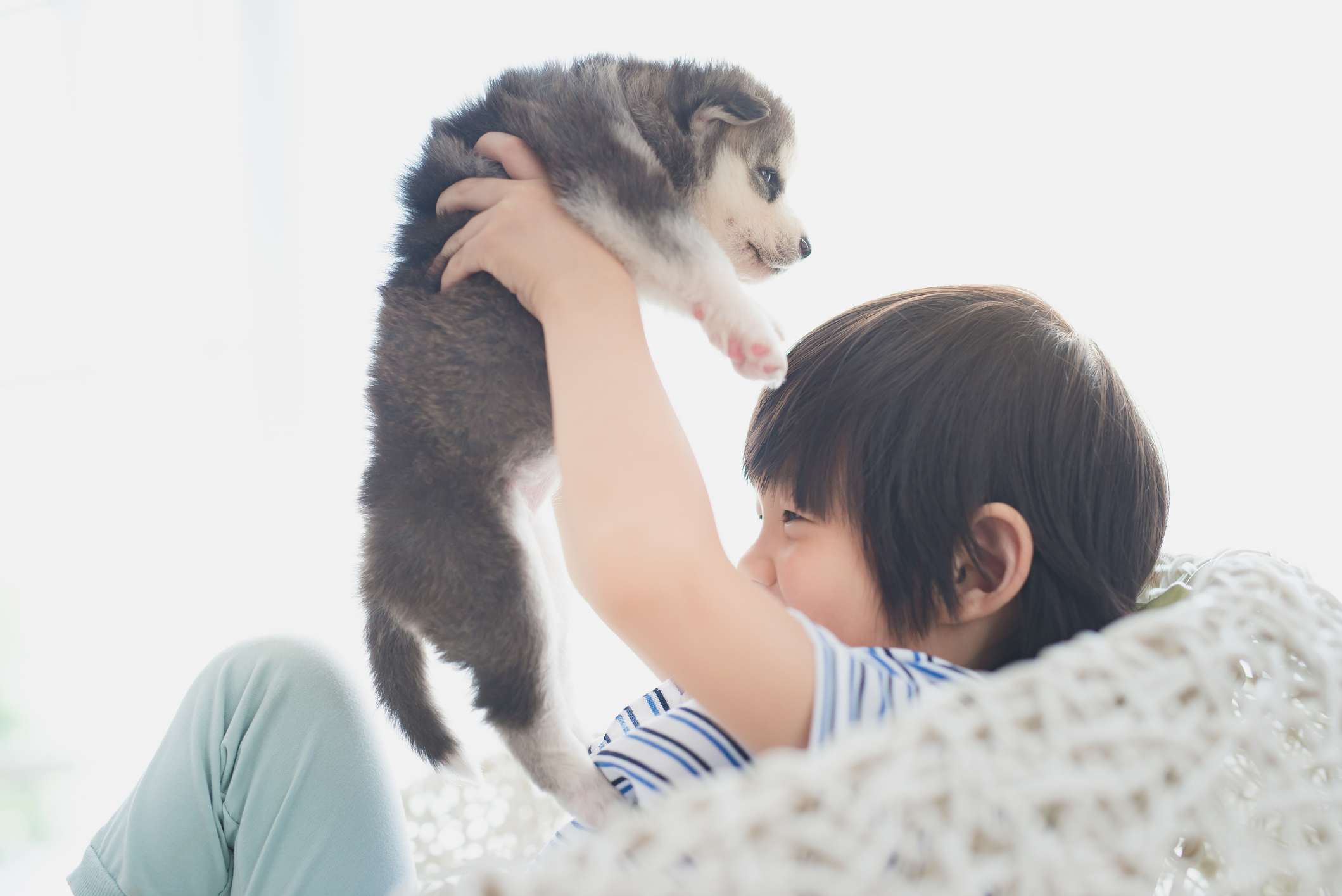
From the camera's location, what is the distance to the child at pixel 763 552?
80 centimetres

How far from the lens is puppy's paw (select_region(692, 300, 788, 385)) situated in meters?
0.93

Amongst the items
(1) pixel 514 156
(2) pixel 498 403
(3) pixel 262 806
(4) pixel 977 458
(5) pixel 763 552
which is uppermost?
(1) pixel 514 156

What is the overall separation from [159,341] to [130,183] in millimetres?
548

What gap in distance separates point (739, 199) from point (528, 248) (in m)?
0.36

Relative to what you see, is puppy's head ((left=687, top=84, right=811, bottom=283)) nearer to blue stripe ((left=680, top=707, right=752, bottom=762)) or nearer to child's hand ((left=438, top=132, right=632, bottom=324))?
child's hand ((left=438, top=132, right=632, bottom=324))

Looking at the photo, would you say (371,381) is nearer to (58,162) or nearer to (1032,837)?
(1032,837)

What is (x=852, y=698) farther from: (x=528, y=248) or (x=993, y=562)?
(x=528, y=248)

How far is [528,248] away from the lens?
3.12ft

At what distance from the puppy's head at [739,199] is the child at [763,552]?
0.14 m

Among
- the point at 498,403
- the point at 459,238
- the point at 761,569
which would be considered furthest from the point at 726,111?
the point at 761,569

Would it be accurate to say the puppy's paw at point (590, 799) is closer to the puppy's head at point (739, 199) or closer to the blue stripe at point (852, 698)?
the blue stripe at point (852, 698)

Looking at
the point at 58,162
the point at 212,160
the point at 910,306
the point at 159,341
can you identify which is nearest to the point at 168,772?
the point at 910,306

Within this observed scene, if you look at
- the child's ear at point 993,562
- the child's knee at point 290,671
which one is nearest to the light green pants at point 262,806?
the child's knee at point 290,671

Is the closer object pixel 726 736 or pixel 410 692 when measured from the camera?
pixel 726 736
